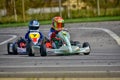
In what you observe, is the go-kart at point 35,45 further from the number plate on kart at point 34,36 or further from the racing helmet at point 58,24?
the racing helmet at point 58,24

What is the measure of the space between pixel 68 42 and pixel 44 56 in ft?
3.63

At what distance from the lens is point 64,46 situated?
19781mm

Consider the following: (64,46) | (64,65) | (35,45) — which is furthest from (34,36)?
(64,65)

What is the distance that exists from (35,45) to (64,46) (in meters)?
1.06

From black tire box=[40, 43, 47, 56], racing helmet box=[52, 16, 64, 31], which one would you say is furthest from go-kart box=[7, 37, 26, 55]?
black tire box=[40, 43, 47, 56]

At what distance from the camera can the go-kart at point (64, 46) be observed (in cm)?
1967

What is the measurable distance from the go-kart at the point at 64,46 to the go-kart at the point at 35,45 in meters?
0.25

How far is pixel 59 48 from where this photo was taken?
19969mm

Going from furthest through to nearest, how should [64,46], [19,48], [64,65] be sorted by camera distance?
[19,48]
[64,46]
[64,65]

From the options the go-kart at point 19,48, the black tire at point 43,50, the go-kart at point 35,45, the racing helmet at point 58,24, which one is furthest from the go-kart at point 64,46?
the go-kart at point 19,48

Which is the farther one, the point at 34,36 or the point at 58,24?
the point at 58,24

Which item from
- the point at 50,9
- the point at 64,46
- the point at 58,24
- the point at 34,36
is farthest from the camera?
the point at 50,9

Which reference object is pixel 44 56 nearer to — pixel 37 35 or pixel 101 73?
pixel 37 35

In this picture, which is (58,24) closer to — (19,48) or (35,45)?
(35,45)
